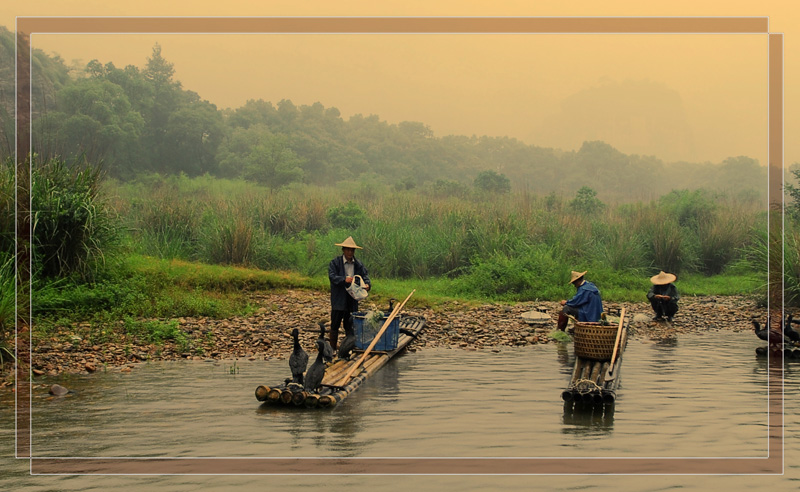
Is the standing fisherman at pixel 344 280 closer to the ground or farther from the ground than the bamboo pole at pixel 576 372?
farther from the ground

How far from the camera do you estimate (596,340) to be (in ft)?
30.1

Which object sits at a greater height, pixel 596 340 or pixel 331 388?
pixel 596 340

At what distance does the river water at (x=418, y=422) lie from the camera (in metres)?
5.57

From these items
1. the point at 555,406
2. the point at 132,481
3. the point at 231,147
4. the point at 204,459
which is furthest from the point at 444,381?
the point at 231,147

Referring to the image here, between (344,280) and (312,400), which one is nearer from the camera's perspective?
(312,400)

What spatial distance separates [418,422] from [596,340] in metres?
2.87

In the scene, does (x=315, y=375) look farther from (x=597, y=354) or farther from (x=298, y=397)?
(x=597, y=354)

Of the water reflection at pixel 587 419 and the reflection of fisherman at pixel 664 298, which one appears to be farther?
the reflection of fisherman at pixel 664 298

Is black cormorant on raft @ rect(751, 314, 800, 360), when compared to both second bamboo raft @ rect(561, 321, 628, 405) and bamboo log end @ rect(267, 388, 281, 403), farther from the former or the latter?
bamboo log end @ rect(267, 388, 281, 403)

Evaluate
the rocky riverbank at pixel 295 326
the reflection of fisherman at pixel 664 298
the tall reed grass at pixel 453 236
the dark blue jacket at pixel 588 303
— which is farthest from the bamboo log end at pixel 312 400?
the tall reed grass at pixel 453 236

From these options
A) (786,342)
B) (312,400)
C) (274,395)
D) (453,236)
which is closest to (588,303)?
(786,342)

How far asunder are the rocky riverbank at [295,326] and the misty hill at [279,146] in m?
11.9

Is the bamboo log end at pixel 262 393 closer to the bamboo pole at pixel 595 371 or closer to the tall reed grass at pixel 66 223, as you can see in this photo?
the bamboo pole at pixel 595 371

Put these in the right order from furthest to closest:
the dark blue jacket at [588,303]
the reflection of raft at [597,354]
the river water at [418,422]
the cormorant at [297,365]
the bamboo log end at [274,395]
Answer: the dark blue jacket at [588,303], the reflection of raft at [597,354], the cormorant at [297,365], the bamboo log end at [274,395], the river water at [418,422]
